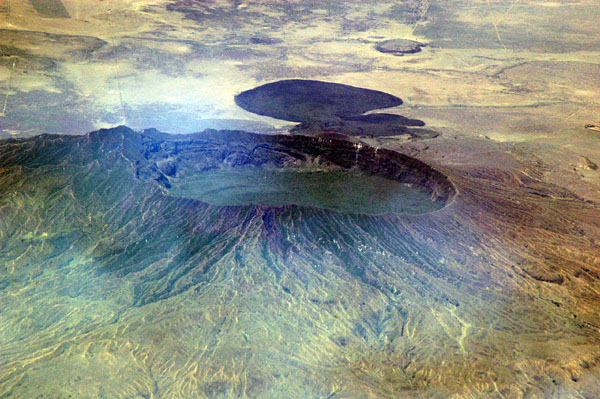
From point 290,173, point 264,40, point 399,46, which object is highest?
point 290,173

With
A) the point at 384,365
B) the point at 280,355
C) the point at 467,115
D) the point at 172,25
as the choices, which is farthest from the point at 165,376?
the point at 172,25

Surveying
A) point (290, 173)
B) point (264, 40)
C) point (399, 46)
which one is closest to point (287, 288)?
point (290, 173)

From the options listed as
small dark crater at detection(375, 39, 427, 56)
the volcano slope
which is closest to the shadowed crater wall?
the volcano slope

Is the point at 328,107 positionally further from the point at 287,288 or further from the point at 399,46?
the point at 287,288

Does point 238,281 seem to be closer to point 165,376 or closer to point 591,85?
point 165,376

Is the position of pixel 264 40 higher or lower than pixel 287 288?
lower

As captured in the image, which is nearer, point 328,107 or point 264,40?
point 328,107
